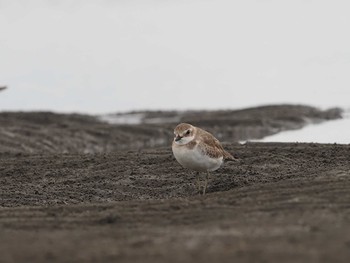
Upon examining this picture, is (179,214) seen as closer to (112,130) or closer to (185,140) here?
(185,140)

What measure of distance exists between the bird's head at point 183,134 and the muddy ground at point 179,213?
1.02 metres

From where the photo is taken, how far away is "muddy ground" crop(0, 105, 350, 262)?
7.00 m

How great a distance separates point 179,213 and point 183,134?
251 cm

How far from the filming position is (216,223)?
330 inches

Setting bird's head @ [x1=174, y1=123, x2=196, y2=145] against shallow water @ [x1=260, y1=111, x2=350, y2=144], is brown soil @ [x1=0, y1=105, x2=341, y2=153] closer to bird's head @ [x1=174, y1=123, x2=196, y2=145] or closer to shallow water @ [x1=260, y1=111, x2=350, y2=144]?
shallow water @ [x1=260, y1=111, x2=350, y2=144]

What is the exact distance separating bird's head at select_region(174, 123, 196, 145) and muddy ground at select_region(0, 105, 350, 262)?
102 centimetres

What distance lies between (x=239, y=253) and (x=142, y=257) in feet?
2.50

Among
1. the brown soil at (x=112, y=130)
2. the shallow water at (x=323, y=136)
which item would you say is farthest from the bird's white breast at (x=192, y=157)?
the brown soil at (x=112, y=130)

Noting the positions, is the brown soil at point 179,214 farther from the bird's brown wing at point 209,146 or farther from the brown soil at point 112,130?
the brown soil at point 112,130

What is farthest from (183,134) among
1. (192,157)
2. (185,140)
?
(192,157)

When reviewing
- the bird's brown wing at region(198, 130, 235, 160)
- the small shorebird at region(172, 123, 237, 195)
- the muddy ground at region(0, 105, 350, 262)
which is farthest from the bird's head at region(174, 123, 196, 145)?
the muddy ground at region(0, 105, 350, 262)

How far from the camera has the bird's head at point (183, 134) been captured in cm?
1154

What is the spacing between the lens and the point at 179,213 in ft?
30.1

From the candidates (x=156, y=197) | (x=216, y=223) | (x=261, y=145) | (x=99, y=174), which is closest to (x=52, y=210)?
(x=216, y=223)
